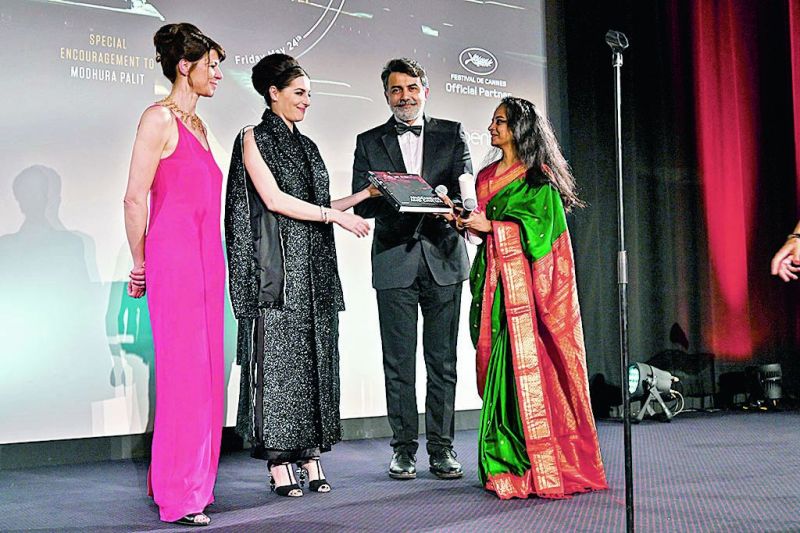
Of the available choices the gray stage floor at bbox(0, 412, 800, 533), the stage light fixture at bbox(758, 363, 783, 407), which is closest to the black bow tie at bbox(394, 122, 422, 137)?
the gray stage floor at bbox(0, 412, 800, 533)

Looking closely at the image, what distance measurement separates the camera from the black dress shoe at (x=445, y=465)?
11.9 feet

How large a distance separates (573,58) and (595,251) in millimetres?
1235

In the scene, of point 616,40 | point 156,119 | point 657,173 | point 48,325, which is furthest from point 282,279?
point 657,173

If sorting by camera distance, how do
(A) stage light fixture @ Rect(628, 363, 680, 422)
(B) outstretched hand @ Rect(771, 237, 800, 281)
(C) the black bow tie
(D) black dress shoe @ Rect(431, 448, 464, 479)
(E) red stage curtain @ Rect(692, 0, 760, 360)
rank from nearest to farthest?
(B) outstretched hand @ Rect(771, 237, 800, 281), (D) black dress shoe @ Rect(431, 448, 464, 479), (C) the black bow tie, (A) stage light fixture @ Rect(628, 363, 680, 422), (E) red stage curtain @ Rect(692, 0, 760, 360)

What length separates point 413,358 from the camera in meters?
3.68

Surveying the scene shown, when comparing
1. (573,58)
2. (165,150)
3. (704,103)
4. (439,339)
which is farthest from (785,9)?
(165,150)

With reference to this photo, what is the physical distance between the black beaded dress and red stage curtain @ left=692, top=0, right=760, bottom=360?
12.0 ft

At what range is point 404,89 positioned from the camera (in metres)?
3.68

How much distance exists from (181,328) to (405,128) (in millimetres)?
1319

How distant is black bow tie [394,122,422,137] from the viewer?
374cm

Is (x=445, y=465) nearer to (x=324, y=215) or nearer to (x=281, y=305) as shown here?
(x=281, y=305)

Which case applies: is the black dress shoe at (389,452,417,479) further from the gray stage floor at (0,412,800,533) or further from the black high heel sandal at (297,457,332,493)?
the black high heel sandal at (297,457,332,493)

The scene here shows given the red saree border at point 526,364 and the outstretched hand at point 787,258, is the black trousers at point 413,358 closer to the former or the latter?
the red saree border at point 526,364

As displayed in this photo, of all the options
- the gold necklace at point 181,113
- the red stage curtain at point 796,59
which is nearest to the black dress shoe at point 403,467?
the gold necklace at point 181,113
